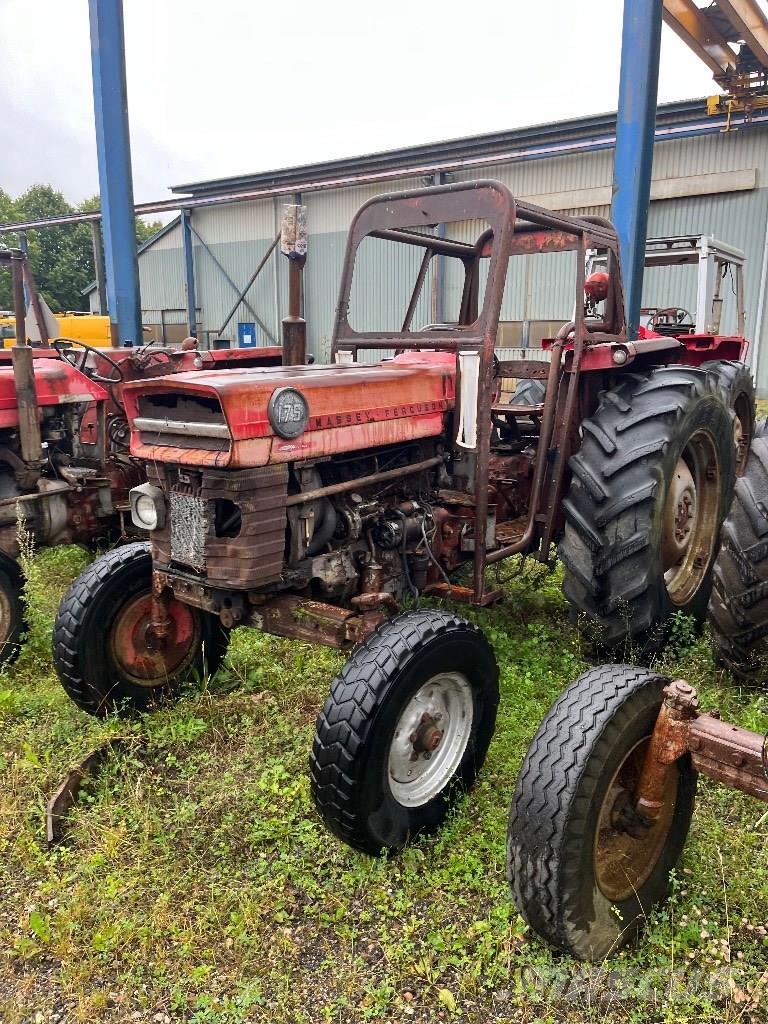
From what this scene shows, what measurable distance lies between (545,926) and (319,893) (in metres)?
0.76

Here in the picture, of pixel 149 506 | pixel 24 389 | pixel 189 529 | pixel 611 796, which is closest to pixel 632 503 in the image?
pixel 611 796

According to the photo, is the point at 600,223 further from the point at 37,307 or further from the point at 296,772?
the point at 37,307

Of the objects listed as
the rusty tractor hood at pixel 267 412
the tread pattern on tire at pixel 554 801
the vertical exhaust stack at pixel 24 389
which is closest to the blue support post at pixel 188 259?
the vertical exhaust stack at pixel 24 389

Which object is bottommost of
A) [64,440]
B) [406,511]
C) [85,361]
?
[406,511]

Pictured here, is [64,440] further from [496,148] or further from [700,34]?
[496,148]

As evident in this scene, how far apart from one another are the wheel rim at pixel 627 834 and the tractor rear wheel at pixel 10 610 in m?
3.15

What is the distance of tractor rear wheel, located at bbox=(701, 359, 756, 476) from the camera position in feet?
14.5

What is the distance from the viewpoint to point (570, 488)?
11.7ft

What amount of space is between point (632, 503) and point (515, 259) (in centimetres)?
1318

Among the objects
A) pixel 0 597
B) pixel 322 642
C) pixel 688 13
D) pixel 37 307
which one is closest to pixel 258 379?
pixel 322 642

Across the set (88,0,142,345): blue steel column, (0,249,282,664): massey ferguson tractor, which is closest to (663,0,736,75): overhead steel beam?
(88,0,142,345): blue steel column

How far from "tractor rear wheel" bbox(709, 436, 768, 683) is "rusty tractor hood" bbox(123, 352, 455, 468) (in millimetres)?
1272

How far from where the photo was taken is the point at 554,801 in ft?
6.23

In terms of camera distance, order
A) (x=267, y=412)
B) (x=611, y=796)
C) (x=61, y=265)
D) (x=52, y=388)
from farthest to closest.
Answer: (x=61, y=265), (x=52, y=388), (x=267, y=412), (x=611, y=796)
